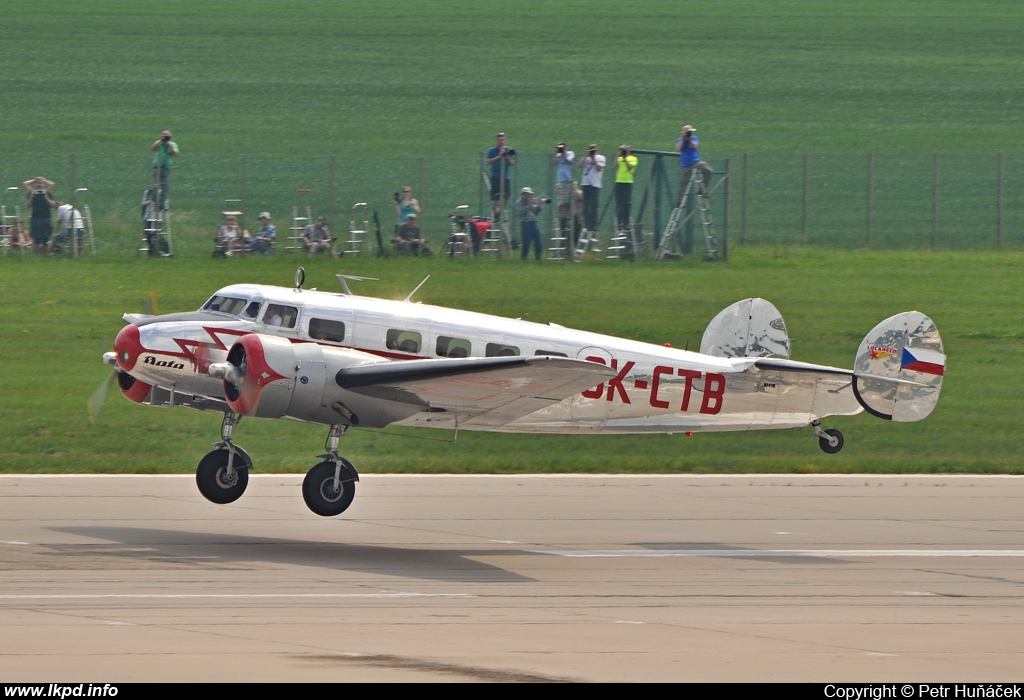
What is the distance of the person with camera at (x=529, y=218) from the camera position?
32188 mm

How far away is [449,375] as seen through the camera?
47.9 feet

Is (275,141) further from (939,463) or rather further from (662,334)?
(939,463)

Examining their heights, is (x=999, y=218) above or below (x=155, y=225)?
above

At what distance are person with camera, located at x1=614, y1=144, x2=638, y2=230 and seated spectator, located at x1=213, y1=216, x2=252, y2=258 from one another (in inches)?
331

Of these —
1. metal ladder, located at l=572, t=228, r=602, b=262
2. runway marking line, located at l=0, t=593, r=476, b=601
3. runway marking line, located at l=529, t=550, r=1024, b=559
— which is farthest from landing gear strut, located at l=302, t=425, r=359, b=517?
metal ladder, located at l=572, t=228, r=602, b=262

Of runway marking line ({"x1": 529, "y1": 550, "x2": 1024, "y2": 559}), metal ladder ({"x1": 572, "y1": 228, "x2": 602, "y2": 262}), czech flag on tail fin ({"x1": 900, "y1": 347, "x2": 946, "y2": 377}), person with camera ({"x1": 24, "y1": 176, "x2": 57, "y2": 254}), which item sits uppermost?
person with camera ({"x1": 24, "y1": 176, "x2": 57, "y2": 254})

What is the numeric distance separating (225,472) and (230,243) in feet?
53.5

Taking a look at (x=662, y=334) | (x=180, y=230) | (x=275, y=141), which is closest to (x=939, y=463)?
(x=662, y=334)

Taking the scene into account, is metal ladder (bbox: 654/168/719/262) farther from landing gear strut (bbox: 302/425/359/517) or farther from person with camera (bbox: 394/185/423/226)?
landing gear strut (bbox: 302/425/359/517)

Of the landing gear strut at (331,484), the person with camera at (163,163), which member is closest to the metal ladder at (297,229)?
the person with camera at (163,163)

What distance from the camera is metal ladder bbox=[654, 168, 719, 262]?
32938 millimetres

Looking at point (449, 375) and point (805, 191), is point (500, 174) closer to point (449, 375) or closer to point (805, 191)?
point (805, 191)

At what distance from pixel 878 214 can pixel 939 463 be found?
18751 millimetres

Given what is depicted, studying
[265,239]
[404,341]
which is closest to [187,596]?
[404,341]
